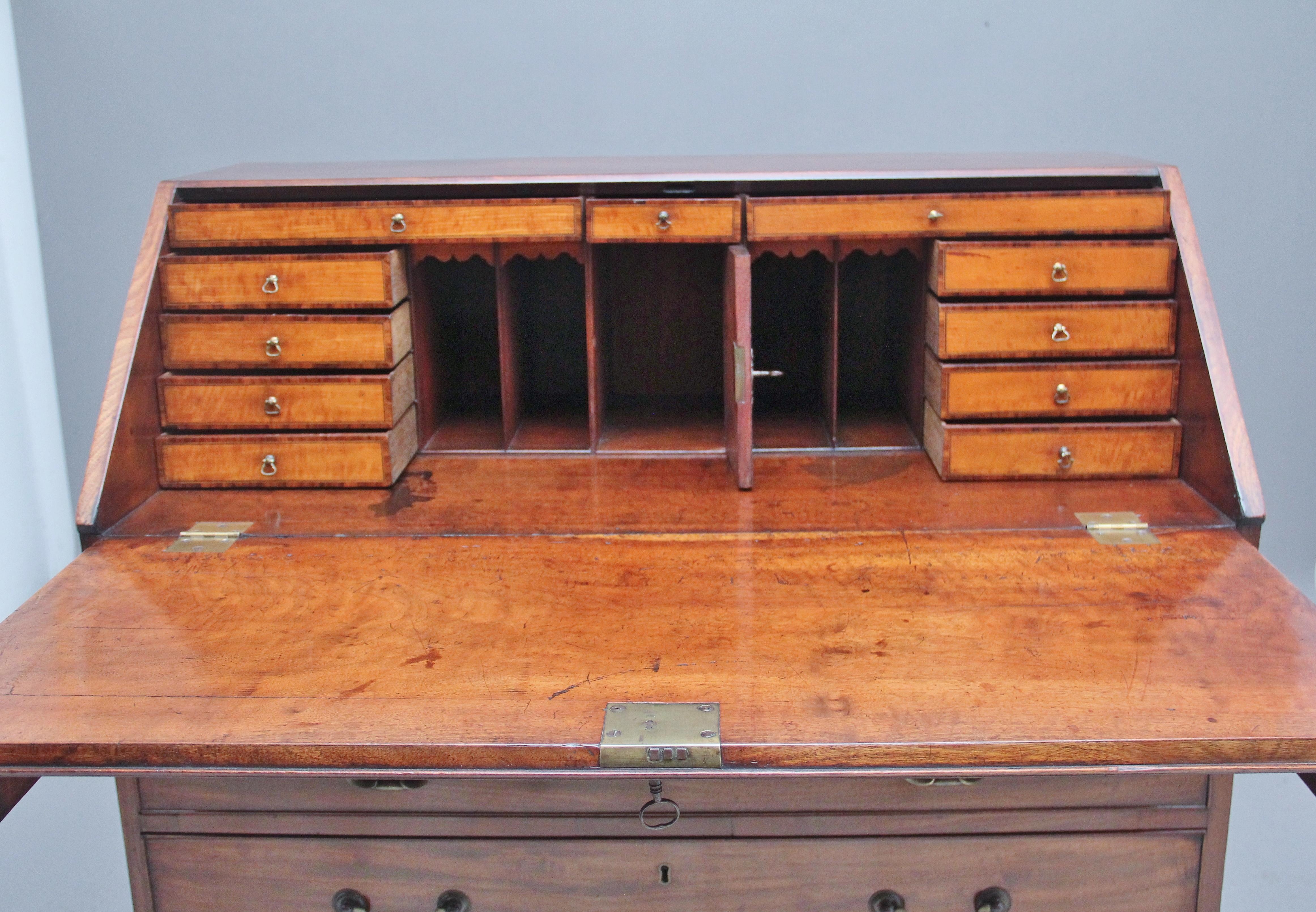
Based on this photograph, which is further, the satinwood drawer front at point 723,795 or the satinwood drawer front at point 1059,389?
the satinwood drawer front at point 1059,389

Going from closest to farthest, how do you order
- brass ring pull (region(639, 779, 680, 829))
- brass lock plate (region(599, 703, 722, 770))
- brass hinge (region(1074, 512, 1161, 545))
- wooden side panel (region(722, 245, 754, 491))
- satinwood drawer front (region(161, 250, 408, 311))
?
1. brass lock plate (region(599, 703, 722, 770))
2. brass ring pull (region(639, 779, 680, 829))
3. brass hinge (region(1074, 512, 1161, 545))
4. wooden side panel (region(722, 245, 754, 491))
5. satinwood drawer front (region(161, 250, 408, 311))

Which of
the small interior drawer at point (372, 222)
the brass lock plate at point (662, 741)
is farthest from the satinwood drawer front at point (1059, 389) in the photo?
the brass lock plate at point (662, 741)

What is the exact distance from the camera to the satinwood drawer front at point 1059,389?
6.91 ft

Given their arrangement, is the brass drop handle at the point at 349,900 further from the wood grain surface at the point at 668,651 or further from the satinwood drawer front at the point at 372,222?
the satinwood drawer front at the point at 372,222

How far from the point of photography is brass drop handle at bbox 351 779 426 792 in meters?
1.62

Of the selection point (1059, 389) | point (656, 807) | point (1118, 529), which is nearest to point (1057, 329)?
Answer: point (1059, 389)

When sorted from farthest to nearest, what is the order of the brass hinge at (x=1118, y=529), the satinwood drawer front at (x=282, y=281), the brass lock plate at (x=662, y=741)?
the satinwood drawer front at (x=282, y=281)
the brass hinge at (x=1118, y=529)
the brass lock plate at (x=662, y=741)

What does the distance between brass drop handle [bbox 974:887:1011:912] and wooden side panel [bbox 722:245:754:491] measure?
72 centimetres

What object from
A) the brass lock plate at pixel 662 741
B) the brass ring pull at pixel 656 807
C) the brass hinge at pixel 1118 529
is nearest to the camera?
the brass lock plate at pixel 662 741

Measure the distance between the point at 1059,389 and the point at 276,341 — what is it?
1.27 meters

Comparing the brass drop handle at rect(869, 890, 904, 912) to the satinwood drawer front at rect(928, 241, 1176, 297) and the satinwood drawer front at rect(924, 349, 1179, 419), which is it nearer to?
the satinwood drawer front at rect(924, 349, 1179, 419)

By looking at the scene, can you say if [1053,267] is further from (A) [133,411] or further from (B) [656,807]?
(A) [133,411]

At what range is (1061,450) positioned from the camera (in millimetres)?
2125

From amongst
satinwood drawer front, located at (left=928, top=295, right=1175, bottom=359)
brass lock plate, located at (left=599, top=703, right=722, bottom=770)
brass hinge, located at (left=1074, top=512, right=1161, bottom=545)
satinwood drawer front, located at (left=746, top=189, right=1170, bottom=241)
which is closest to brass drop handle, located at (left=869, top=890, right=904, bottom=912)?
brass lock plate, located at (left=599, top=703, right=722, bottom=770)
